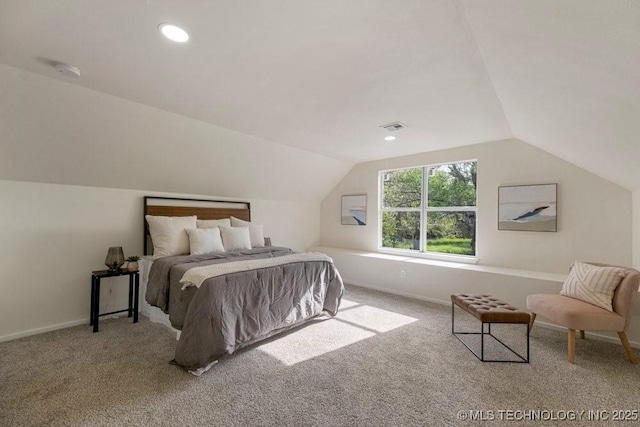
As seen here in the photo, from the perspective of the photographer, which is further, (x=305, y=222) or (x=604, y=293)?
(x=305, y=222)

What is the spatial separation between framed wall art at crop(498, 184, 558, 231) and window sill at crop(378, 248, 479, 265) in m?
0.62

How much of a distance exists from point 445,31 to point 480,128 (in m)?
2.05

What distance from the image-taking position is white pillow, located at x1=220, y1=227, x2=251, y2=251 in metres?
3.63

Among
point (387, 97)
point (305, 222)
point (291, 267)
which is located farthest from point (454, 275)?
point (305, 222)

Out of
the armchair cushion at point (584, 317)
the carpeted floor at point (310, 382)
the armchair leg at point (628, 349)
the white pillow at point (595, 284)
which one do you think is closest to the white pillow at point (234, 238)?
the carpeted floor at point (310, 382)

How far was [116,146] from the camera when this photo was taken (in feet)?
9.71

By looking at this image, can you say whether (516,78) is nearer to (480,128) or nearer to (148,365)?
(480,128)

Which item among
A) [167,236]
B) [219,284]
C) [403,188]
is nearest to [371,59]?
[219,284]

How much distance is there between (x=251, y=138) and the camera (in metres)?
3.72

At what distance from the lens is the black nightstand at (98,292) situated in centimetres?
286

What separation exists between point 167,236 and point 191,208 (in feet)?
2.59

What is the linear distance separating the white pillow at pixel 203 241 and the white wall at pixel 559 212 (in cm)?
328

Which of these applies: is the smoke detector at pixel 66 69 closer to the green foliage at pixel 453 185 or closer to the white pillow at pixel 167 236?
the white pillow at pixel 167 236

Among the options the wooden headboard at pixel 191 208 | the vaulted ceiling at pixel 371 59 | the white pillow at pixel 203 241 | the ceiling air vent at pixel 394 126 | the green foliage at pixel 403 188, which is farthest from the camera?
the green foliage at pixel 403 188
